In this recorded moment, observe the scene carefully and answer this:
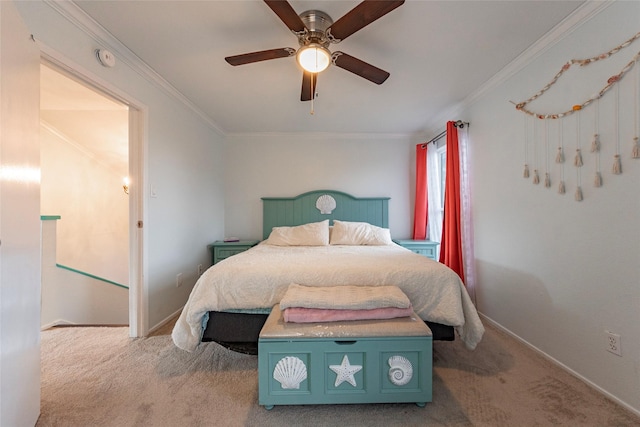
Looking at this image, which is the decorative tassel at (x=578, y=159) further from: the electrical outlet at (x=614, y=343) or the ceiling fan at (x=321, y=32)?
the ceiling fan at (x=321, y=32)

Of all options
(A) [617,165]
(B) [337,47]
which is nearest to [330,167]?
(B) [337,47]

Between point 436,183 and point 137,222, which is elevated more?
point 436,183

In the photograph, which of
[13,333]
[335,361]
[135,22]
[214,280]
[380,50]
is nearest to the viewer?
[13,333]

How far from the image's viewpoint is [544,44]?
1.83 m

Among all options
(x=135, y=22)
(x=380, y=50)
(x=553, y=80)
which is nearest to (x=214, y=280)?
(x=135, y=22)

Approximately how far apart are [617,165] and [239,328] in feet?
7.99

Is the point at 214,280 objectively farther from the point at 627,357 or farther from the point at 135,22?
the point at 627,357

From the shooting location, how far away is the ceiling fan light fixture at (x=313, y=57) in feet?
5.26

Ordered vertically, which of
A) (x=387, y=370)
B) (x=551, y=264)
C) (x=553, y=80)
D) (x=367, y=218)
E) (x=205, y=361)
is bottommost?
(x=205, y=361)

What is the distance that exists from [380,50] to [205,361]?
2596 millimetres

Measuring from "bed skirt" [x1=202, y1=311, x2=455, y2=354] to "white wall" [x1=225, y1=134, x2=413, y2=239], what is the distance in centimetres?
216

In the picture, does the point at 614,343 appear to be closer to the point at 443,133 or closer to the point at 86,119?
the point at 443,133

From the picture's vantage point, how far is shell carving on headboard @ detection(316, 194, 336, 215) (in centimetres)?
381

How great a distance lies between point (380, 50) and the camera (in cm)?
195
